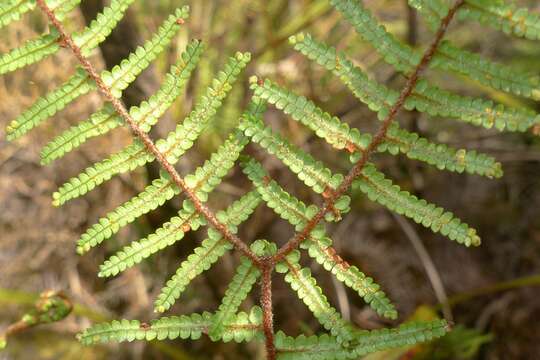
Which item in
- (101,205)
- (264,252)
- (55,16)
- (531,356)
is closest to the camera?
(55,16)

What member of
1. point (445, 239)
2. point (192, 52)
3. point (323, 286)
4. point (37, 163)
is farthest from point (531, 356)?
point (37, 163)

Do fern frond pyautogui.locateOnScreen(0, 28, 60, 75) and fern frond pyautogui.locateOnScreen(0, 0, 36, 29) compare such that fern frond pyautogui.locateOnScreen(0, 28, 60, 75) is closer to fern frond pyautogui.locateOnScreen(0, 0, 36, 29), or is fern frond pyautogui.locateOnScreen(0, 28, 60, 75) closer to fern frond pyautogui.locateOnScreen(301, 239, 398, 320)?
fern frond pyautogui.locateOnScreen(0, 0, 36, 29)

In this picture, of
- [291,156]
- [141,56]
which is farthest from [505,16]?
[141,56]

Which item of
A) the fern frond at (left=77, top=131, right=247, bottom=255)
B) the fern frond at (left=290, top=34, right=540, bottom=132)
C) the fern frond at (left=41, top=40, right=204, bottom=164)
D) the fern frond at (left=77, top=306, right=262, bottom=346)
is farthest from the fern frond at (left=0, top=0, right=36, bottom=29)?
the fern frond at (left=77, top=306, right=262, bottom=346)

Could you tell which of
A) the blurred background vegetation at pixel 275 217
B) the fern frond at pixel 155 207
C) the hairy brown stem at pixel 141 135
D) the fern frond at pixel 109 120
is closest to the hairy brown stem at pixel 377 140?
the hairy brown stem at pixel 141 135

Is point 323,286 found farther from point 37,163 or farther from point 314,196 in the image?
point 37,163
